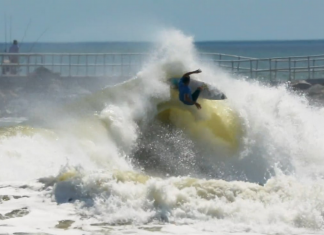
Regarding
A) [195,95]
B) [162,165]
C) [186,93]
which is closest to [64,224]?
[162,165]

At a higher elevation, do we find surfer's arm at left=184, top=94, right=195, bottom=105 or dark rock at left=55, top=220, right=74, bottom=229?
surfer's arm at left=184, top=94, right=195, bottom=105

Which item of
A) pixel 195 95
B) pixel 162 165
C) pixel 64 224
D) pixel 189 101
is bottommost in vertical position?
pixel 64 224

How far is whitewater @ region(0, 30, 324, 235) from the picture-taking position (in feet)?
38.0

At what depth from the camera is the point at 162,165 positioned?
641 inches

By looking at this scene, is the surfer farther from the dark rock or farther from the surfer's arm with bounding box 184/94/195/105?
the dark rock

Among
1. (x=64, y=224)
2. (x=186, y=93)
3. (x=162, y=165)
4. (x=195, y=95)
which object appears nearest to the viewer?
(x=64, y=224)

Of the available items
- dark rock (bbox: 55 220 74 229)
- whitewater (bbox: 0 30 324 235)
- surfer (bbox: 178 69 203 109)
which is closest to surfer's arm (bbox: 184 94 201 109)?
surfer (bbox: 178 69 203 109)


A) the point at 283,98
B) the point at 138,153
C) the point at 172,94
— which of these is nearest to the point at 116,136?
the point at 138,153

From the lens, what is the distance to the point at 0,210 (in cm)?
1177

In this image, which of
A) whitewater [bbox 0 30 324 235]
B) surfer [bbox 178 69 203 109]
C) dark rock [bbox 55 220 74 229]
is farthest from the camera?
surfer [bbox 178 69 203 109]

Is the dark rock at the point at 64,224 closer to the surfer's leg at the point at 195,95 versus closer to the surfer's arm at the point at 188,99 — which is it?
the surfer's arm at the point at 188,99

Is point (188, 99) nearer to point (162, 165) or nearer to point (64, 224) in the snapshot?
point (162, 165)

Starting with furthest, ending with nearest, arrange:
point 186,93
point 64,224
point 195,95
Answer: point 195,95 → point 186,93 → point 64,224

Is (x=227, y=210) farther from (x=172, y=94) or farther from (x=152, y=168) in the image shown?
(x=172, y=94)
